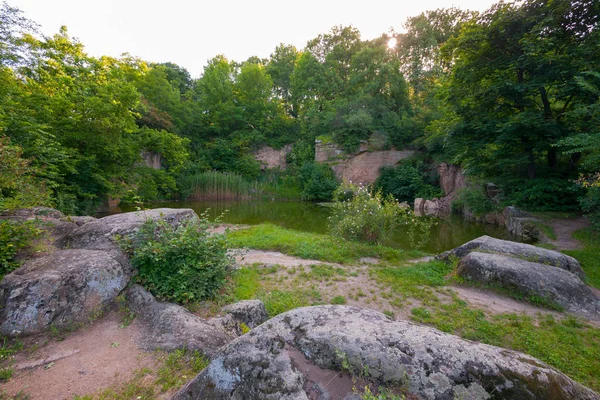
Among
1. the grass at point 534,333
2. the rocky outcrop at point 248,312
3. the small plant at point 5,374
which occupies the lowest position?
the grass at point 534,333

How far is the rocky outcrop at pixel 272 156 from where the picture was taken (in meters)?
28.8

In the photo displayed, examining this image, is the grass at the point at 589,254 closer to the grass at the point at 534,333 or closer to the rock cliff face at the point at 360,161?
the grass at the point at 534,333

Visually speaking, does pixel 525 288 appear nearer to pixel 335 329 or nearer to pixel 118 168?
pixel 335 329

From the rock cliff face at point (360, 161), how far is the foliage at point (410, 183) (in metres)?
1.30

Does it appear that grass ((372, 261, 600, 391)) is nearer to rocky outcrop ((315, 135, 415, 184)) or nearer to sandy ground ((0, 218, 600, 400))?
sandy ground ((0, 218, 600, 400))

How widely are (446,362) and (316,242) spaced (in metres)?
6.28

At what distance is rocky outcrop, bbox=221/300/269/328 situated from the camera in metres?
3.23

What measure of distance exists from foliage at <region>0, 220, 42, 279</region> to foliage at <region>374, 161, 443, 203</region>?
20.3 meters

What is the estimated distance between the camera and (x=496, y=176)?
40.4ft

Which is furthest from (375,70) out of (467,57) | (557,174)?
(557,174)

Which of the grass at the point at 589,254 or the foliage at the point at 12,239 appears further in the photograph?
the grass at the point at 589,254

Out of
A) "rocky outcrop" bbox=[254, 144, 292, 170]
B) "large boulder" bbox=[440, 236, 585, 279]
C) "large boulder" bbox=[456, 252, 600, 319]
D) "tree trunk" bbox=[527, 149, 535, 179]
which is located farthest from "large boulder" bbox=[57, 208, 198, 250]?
"rocky outcrop" bbox=[254, 144, 292, 170]

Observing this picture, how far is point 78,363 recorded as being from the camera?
236 centimetres

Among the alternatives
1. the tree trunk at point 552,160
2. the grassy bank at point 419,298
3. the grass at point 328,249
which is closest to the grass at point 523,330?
the grassy bank at point 419,298
